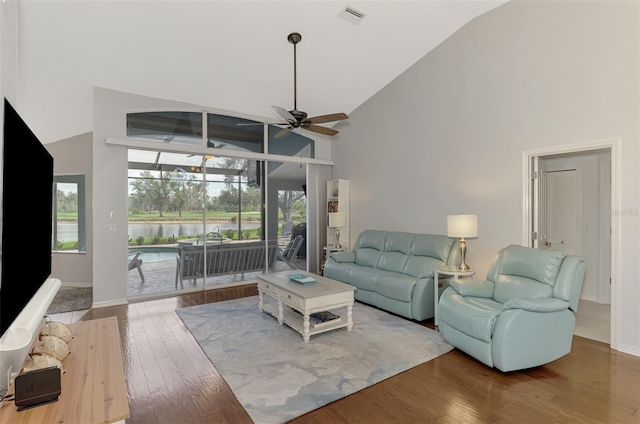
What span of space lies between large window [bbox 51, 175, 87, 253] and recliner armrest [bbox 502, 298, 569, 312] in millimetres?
6873

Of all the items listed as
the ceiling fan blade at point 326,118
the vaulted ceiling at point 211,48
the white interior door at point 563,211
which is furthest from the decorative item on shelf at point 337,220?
the white interior door at point 563,211

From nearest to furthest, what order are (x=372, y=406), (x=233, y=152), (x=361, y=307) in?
(x=372, y=406) → (x=361, y=307) → (x=233, y=152)

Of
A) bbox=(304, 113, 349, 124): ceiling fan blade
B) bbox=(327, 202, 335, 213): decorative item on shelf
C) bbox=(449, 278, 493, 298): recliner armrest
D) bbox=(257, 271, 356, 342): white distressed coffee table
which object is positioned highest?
bbox=(304, 113, 349, 124): ceiling fan blade

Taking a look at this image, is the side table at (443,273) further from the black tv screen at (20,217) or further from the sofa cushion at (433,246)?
the black tv screen at (20,217)

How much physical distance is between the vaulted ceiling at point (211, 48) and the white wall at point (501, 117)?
45cm

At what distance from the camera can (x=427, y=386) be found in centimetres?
256

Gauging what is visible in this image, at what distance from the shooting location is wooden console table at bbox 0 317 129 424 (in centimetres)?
124

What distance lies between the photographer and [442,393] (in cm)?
246

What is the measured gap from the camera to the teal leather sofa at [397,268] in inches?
157

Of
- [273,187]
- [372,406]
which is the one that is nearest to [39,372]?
[372,406]

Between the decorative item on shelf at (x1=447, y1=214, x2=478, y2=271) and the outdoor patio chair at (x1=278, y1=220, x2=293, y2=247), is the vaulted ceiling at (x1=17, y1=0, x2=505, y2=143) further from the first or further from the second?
the decorative item on shelf at (x1=447, y1=214, x2=478, y2=271)

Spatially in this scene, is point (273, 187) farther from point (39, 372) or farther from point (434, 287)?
point (39, 372)

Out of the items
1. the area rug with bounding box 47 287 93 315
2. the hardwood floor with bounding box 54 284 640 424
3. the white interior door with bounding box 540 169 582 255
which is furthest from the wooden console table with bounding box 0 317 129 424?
the white interior door with bounding box 540 169 582 255

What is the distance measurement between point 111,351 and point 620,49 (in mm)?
4932
